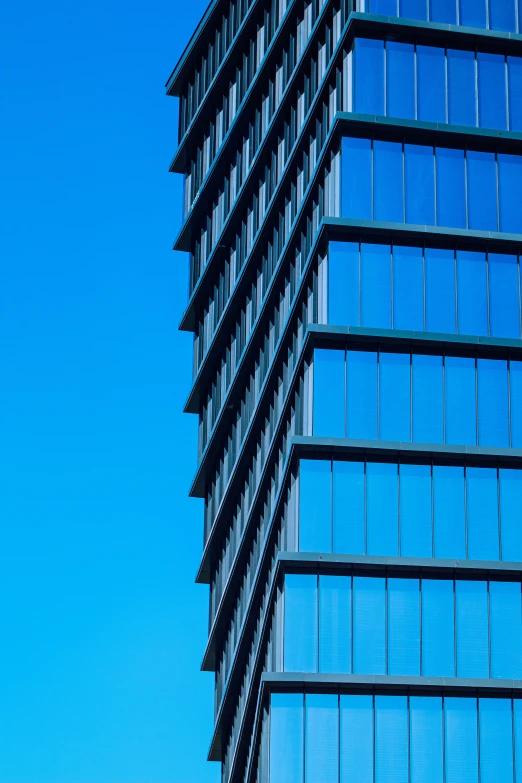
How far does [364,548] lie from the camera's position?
48.7 m

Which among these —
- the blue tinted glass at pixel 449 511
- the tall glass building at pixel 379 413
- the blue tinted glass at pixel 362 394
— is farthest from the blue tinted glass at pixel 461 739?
the blue tinted glass at pixel 362 394

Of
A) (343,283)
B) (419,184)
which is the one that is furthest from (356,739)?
(419,184)

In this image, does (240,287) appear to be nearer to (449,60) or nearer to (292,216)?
(292,216)

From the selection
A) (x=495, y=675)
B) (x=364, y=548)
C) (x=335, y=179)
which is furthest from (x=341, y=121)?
(x=495, y=675)

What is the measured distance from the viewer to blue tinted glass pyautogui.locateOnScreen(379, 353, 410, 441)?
5028 cm

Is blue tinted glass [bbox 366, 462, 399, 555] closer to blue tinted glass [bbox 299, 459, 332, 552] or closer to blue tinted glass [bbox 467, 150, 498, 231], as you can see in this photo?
blue tinted glass [bbox 299, 459, 332, 552]

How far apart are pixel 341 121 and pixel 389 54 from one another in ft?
11.6

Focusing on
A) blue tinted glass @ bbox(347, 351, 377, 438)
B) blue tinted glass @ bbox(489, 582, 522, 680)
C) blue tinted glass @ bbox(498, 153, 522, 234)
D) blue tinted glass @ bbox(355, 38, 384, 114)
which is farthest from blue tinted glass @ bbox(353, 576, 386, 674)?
blue tinted glass @ bbox(355, 38, 384, 114)

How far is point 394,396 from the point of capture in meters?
50.7

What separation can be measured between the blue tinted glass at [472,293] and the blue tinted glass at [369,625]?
9.68m

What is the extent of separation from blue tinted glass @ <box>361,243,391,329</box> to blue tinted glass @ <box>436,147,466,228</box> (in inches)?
101

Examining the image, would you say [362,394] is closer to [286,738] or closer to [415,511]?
[415,511]

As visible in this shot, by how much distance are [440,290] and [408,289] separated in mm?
1164

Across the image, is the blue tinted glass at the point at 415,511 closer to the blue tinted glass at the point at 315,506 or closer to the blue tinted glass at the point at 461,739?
the blue tinted glass at the point at 315,506
